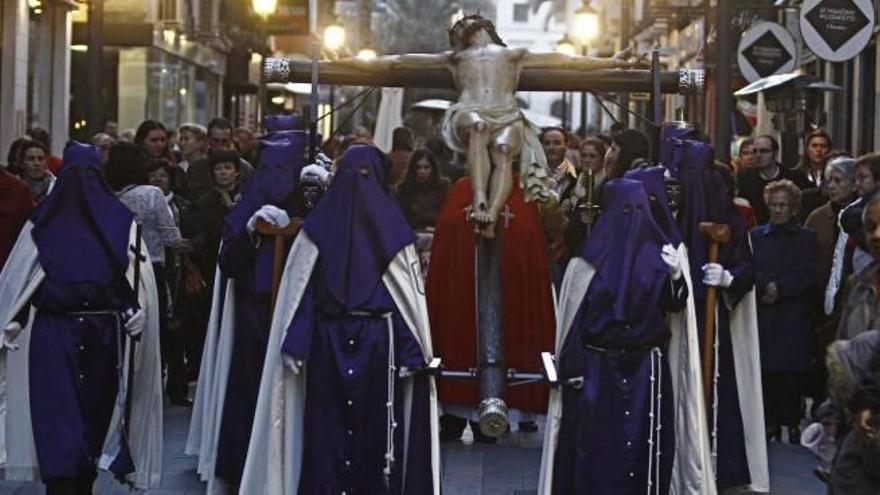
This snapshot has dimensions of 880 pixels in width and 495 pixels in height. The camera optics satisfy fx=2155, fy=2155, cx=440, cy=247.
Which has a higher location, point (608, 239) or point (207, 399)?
point (608, 239)

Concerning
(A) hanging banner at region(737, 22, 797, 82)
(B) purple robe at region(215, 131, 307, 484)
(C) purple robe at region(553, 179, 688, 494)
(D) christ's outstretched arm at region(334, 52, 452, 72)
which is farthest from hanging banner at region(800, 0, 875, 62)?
(C) purple robe at region(553, 179, 688, 494)

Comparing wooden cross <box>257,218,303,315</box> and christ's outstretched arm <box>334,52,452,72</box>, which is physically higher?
christ's outstretched arm <box>334,52,452,72</box>

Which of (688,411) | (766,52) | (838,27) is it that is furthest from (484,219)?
(766,52)

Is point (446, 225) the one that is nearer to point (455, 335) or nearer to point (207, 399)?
point (455, 335)

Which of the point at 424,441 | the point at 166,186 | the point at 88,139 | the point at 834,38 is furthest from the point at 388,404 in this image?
the point at 88,139

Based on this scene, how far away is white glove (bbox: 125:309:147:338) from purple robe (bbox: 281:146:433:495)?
1.23 meters

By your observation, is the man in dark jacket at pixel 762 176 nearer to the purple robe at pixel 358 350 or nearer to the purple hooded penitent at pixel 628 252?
the purple hooded penitent at pixel 628 252

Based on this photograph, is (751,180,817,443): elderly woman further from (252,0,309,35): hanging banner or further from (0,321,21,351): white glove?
(252,0,309,35): hanging banner

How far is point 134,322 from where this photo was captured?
10.7 meters

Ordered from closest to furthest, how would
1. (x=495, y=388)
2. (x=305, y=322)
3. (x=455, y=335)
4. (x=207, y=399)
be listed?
(x=305, y=322) → (x=495, y=388) → (x=207, y=399) → (x=455, y=335)

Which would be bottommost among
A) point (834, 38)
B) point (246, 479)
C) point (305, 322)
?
point (246, 479)

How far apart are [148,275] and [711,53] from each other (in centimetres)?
2748

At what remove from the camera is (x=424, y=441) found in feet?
32.5

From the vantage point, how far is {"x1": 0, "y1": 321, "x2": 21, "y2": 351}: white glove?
10562 millimetres
